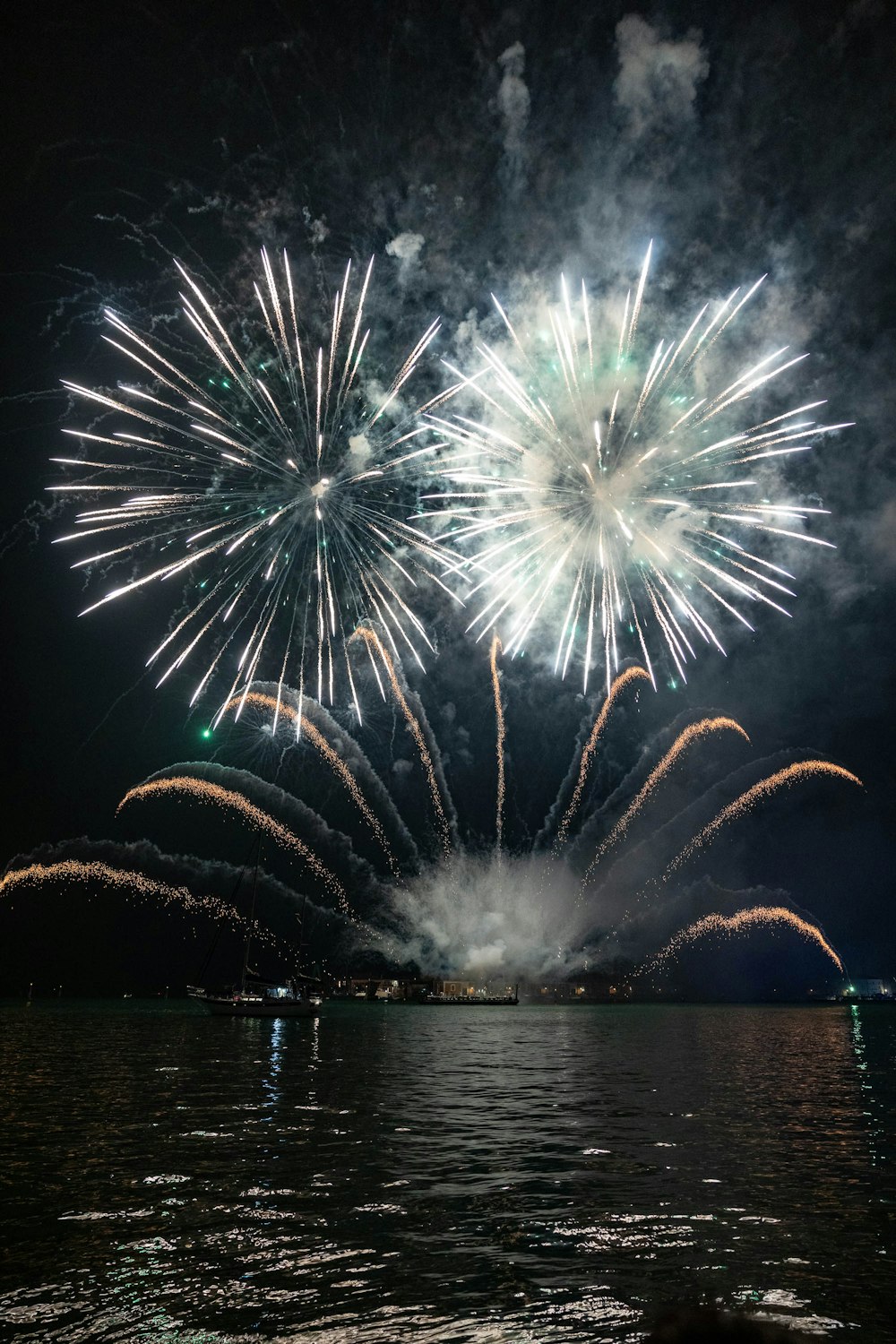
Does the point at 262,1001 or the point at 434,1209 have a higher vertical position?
the point at 434,1209

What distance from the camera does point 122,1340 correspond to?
1167 cm

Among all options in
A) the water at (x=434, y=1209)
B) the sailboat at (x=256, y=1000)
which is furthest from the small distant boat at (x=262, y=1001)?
the water at (x=434, y=1209)

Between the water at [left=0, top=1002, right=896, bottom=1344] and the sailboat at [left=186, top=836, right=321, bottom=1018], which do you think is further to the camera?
the sailboat at [left=186, top=836, right=321, bottom=1018]

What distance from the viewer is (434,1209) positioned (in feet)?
62.6

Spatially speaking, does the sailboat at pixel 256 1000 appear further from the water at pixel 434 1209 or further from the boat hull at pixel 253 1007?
the water at pixel 434 1209

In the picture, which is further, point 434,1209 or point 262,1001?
point 262,1001

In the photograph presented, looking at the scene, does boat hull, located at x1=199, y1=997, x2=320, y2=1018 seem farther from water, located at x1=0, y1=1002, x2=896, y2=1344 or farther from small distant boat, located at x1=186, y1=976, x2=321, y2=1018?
water, located at x1=0, y1=1002, x2=896, y2=1344

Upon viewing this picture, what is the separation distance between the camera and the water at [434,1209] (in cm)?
1291

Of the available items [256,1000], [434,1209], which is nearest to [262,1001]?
[256,1000]

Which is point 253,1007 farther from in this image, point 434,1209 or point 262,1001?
point 434,1209

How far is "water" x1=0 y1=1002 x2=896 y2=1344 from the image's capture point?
12.9 metres

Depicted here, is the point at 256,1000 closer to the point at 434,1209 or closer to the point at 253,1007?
the point at 253,1007

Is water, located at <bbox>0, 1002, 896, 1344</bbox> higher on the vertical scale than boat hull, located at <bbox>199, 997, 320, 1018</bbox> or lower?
higher

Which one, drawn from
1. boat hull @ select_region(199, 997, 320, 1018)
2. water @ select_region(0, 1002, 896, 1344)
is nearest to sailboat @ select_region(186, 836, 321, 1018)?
boat hull @ select_region(199, 997, 320, 1018)
